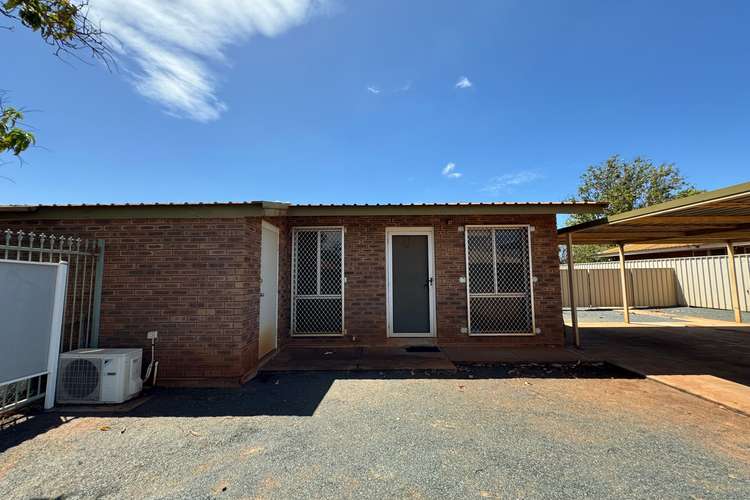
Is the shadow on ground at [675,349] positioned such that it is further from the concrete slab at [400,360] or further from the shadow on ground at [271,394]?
the concrete slab at [400,360]

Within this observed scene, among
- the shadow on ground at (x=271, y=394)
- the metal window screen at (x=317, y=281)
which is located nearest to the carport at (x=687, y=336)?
the shadow on ground at (x=271, y=394)

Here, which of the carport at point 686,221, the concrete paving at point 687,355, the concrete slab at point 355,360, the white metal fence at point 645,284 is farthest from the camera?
the white metal fence at point 645,284

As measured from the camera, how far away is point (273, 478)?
2.30m

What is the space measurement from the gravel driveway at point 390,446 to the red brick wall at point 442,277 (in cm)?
222

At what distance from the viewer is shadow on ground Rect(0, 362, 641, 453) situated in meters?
3.34

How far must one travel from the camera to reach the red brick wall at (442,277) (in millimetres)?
6332

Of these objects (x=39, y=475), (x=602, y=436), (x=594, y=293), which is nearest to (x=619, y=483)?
(x=602, y=436)

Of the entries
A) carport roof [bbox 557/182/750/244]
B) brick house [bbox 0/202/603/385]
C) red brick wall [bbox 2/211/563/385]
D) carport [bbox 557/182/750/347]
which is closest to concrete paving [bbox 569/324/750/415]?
carport [bbox 557/182/750/347]

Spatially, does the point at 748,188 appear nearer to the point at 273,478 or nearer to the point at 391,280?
the point at 391,280

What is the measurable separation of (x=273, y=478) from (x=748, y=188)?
555cm

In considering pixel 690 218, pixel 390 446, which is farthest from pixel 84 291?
pixel 690 218

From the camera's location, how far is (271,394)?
3.92 m

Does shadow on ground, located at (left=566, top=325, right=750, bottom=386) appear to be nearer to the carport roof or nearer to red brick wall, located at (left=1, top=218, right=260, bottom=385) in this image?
the carport roof

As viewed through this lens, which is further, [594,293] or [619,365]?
[594,293]
